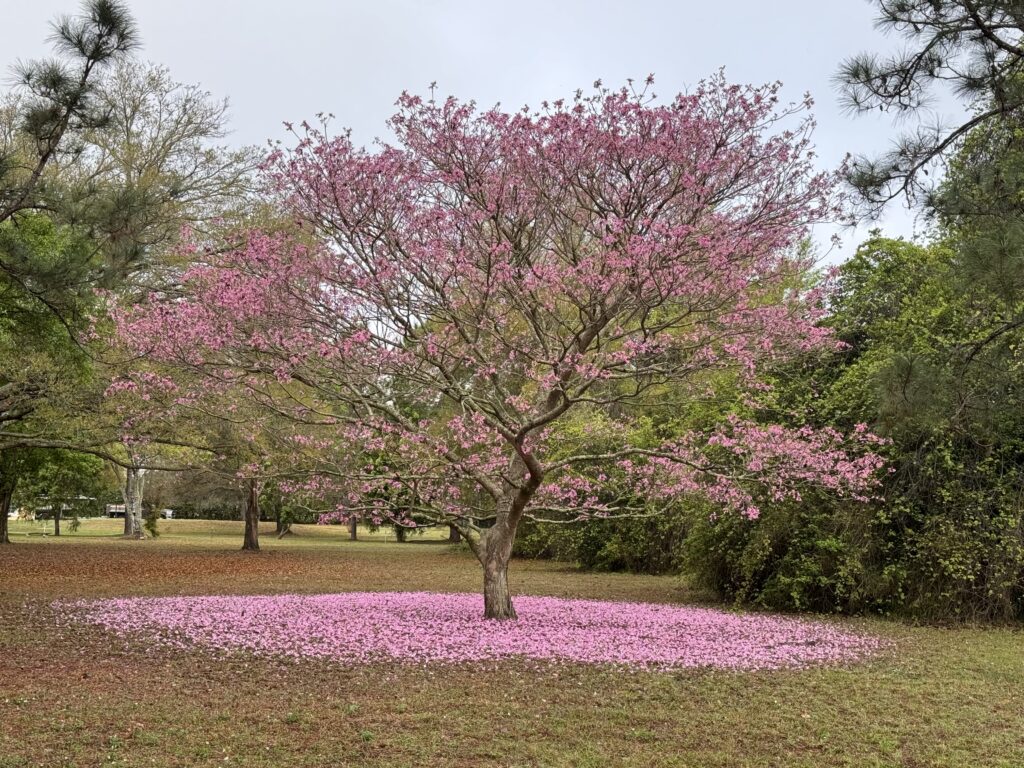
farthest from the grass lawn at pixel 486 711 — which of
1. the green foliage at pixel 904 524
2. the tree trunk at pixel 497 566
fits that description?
the tree trunk at pixel 497 566

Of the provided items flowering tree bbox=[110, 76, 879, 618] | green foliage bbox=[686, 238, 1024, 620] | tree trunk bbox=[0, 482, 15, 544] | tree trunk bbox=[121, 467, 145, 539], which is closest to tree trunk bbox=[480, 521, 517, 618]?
flowering tree bbox=[110, 76, 879, 618]

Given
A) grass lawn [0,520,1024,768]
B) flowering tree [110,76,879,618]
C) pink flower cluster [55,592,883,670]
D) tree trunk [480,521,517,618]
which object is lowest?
pink flower cluster [55,592,883,670]

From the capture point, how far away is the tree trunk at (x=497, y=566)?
34.1ft

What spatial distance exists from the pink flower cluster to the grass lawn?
0.51 m

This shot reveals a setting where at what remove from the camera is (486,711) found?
6051 mm

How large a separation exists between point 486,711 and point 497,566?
4.37 metres

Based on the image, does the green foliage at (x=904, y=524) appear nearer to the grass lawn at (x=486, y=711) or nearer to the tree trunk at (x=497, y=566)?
the grass lawn at (x=486, y=711)

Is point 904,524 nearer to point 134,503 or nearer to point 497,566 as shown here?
point 497,566

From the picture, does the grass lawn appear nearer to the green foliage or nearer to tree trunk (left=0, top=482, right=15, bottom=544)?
the green foliage

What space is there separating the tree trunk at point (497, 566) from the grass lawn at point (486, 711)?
8.44 feet

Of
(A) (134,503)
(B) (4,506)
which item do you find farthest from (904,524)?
(A) (134,503)

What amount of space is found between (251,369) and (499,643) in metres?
3.86

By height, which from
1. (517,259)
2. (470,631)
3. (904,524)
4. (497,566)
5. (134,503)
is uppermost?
(517,259)

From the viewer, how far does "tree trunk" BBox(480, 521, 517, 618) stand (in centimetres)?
1039
